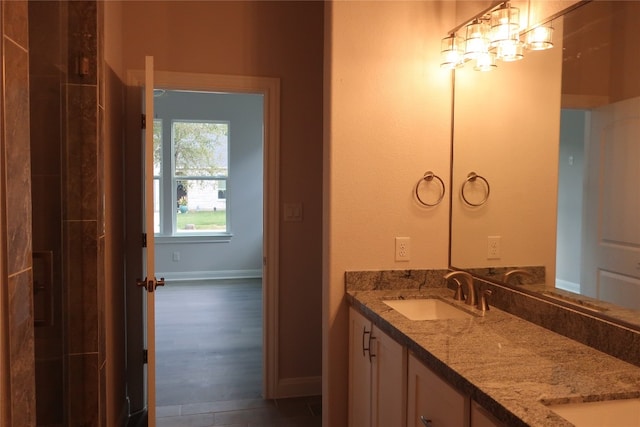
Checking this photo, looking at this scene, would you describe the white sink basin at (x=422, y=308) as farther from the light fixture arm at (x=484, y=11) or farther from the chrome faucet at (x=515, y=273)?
the light fixture arm at (x=484, y=11)

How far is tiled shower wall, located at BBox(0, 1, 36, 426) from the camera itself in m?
1.26


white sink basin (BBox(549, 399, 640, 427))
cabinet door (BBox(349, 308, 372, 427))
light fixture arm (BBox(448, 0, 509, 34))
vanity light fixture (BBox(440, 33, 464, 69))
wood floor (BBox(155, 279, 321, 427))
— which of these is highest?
light fixture arm (BBox(448, 0, 509, 34))

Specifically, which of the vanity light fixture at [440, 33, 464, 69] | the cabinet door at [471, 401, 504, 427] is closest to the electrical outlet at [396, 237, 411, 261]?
the vanity light fixture at [440, 33, 464, 69]

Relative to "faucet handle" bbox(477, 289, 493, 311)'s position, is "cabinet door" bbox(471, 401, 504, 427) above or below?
below

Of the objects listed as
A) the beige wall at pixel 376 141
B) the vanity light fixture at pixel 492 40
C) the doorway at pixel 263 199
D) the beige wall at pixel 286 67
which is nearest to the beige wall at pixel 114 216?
the doorway at pixel 263 199

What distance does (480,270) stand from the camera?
2.23m

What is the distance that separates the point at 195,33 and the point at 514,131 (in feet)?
6.84

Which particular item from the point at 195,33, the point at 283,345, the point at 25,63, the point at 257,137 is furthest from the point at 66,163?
the point at 257,137

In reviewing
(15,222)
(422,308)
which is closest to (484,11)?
(422,308)

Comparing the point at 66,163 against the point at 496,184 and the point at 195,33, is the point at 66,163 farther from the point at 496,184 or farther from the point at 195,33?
the point at 496,184

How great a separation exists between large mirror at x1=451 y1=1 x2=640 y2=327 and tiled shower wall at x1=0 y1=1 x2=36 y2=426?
178 cm

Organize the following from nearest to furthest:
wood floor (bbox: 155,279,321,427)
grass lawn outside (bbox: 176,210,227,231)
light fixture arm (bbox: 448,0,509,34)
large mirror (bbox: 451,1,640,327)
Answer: large mirror (bbox: 451,1,640,327)
light fixture arm (bbox: 448,0,509,34)
wood floor (bbox: 155,279,321,427)
grass lawn outside (bbox: 176,210,227,231)

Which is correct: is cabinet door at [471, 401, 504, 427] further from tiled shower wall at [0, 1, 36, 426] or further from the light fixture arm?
the light fixture arm

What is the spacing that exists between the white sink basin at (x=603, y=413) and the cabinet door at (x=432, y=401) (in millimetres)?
249
